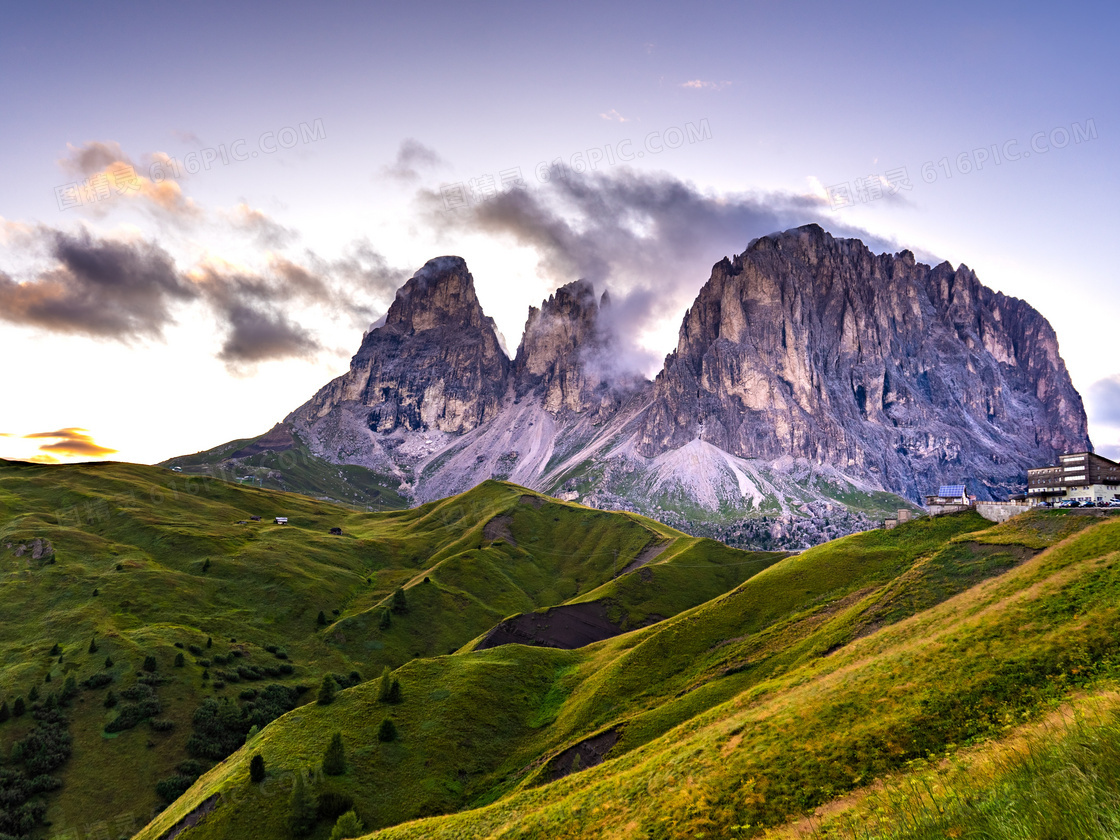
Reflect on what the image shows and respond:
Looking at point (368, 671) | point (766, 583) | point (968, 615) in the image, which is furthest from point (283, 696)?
point (968, 615)

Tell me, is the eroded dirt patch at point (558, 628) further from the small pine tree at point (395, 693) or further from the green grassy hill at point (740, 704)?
the small pine tree at point (395, 693)

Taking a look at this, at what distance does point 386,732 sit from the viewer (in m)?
67.8

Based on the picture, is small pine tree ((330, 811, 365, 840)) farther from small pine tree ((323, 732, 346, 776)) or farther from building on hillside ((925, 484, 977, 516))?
building on hillside ((925, 484, 977, 516))

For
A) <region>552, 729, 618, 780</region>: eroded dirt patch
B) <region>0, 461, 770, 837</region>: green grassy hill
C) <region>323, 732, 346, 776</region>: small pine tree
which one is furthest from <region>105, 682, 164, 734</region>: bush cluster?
<region>552, 729, 618, 780</region>: eroded dirt patch

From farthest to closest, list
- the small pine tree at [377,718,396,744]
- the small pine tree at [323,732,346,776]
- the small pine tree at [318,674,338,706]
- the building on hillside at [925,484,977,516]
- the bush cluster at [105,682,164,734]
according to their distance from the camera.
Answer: the bush cluster at [105,682,164,734], the building on hillside at [925,484,977,516], the small pine tree at [318,674,338,706], the small pine tree at [377,718,396,744], the small pine tree at [323,732,346,776]

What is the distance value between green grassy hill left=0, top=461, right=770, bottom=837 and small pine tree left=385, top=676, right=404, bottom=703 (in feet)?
16.2

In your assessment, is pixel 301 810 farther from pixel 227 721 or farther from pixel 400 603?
pixel 400 603

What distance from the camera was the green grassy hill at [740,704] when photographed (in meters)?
31.1

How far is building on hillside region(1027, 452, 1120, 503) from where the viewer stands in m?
91.8

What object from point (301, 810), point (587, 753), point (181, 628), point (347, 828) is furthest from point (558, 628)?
point (181, 628)

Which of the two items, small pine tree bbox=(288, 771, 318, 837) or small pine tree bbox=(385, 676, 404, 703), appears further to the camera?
small pine tree bbox=(385, 676, 404, 703)

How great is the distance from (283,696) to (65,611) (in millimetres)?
57596

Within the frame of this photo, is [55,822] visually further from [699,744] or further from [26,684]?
[699,744]

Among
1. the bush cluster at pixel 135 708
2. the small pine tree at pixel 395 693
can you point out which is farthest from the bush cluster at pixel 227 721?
the small pine tree at pixel 395 693
